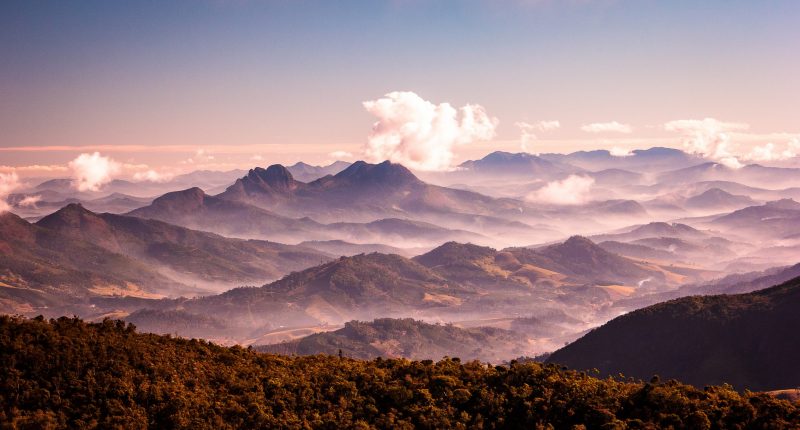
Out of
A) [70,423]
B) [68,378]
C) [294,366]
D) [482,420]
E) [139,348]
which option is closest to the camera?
[70,423]

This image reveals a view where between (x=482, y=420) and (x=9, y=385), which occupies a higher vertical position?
(x=9, y=385)

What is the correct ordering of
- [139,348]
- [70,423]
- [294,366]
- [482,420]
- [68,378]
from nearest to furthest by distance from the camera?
1. [70,423]
2. [68,378]
3. [482,420]
4. [139,348]
5. [294,366]

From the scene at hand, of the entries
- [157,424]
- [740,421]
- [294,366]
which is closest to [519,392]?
[740,421]

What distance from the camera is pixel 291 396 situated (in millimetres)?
95375

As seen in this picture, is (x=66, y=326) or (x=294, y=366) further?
(x=294, y=366)

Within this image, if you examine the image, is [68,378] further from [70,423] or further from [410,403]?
[410,403]

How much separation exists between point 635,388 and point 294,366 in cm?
5357

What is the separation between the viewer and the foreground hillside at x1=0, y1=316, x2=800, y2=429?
85125mm

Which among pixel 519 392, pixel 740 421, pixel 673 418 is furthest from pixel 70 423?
pixel 740 421

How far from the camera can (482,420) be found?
94.2 metres

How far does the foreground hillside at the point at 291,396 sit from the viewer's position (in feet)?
279

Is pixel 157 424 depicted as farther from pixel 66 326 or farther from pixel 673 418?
pixel 673 418

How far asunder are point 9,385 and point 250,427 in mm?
29738

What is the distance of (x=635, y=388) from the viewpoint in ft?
334
